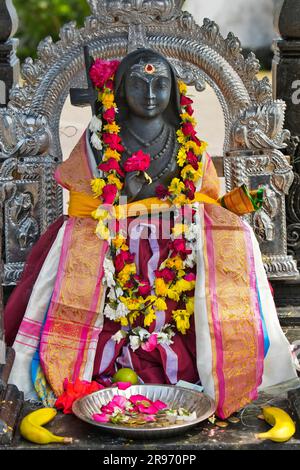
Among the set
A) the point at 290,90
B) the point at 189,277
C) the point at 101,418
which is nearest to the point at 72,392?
the point at 101,418

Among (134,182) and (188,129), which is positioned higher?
(188,129)

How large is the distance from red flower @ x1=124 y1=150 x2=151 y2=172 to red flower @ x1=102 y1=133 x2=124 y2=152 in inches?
3.5

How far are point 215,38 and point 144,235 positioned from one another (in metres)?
1.31

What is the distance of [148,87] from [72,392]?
1473mm

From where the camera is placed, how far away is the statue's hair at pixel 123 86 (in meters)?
5.57

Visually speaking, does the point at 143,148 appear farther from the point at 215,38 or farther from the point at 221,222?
the point at 215,38

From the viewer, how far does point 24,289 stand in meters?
5.73

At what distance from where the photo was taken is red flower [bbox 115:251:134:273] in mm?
5488

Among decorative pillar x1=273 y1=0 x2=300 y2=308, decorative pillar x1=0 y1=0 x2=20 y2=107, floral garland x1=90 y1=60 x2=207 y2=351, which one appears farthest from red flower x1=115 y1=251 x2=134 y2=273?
decorative pillar x1=0 y1=0 x2=20 y2=107

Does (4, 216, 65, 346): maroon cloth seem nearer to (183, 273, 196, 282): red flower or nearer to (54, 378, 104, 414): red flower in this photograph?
(54, 378, 104, 414): red flower

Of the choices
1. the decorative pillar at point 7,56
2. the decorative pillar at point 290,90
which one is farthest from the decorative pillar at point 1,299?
the decorative pillar at point 290,90

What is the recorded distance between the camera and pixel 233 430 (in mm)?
5051

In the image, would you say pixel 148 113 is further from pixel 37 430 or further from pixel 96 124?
pixel 37 430

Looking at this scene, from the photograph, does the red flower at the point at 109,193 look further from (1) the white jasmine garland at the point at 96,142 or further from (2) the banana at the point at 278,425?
(2) the banana at the point at 278,425
